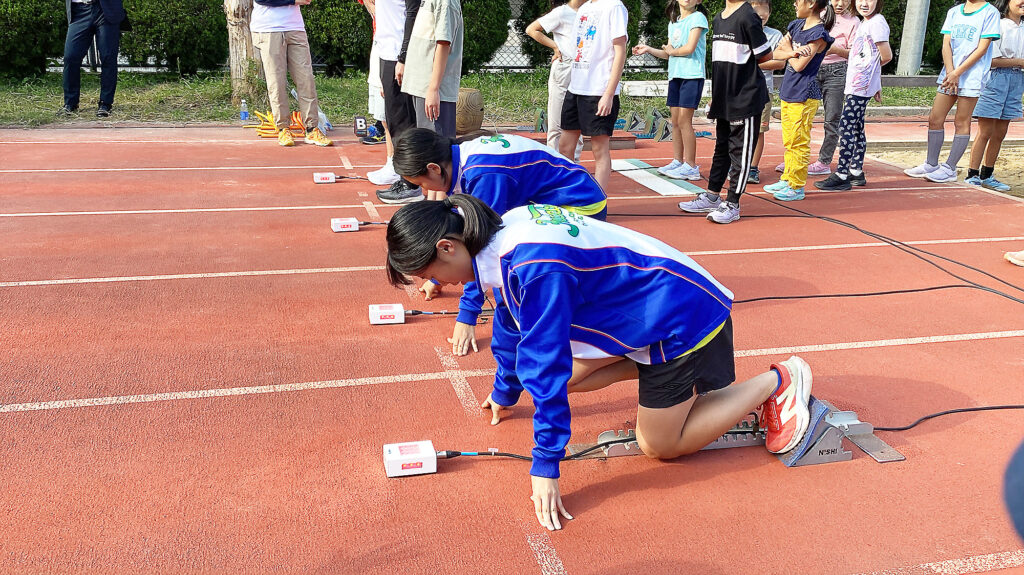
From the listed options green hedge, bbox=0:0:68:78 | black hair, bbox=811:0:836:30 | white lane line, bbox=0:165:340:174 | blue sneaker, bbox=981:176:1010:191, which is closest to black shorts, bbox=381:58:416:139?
white lane line, bbox=0:165:340:174

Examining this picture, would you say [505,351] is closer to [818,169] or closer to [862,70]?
[862,70]

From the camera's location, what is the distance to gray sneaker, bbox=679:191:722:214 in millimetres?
6617

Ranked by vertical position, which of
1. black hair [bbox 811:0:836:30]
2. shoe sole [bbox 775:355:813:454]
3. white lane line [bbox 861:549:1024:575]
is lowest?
white lane line [bbox 861:549:1024:575]

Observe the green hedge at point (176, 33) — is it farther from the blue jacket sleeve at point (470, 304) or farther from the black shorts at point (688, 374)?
the black shorts at point (688, 374)

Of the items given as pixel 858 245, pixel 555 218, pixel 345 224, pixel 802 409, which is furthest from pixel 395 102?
pixel 802 409

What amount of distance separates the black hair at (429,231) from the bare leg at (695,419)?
0.91 m

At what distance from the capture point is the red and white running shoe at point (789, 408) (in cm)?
298

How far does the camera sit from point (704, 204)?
663cm

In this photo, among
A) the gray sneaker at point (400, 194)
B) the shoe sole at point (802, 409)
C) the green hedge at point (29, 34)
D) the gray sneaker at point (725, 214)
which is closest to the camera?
the shoe sole at point (802, 409)

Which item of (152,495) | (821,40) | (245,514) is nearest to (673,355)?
(245,514)

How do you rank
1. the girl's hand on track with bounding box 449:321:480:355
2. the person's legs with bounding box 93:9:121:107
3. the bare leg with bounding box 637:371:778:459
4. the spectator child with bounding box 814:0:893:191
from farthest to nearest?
the person's legs with bounding box 93:9:121:107, the spectator child with bounding box 814:0:893:191, the girl's hand on track with bounding box 449:321:480:355, the bare leg with bounding box 637:371:778:459

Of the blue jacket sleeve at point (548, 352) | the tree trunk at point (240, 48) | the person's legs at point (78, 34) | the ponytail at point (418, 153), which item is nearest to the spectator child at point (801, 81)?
the ponytail at point (418, 153)

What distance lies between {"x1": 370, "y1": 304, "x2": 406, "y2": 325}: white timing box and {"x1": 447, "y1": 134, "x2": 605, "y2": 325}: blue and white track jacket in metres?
0.59

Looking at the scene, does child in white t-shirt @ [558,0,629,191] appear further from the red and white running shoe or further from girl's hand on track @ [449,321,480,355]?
the red and white running shoe
